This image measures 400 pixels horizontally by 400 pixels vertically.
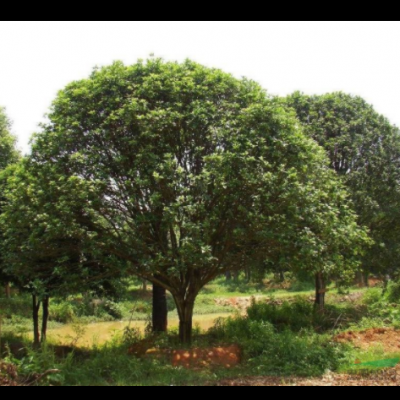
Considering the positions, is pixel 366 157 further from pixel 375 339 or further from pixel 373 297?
pixel 373 297

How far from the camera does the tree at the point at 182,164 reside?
9.43m

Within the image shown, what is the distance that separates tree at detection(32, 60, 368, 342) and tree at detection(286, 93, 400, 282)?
19.9 ft

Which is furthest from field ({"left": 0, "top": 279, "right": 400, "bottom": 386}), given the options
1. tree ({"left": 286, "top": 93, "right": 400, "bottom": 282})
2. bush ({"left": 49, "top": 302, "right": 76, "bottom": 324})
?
bush ({"left": 49, "top": 302, "right": 76, "bottom": 324})

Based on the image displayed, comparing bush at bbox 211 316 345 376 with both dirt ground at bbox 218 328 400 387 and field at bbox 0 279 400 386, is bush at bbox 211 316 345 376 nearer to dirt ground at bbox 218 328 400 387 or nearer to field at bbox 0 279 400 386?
field at bbox 0 279 400 386

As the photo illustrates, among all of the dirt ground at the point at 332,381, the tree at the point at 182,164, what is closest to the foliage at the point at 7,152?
the tree at the point at 182,164

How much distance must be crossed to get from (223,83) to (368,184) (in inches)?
349

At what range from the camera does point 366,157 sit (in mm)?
16406

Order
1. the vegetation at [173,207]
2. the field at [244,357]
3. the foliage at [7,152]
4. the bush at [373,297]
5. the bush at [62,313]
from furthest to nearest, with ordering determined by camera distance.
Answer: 1. the bush at [62,313]
2. the bush at [373,297]
3. the foliage at [7,152]
4. the vegetation at [173,207]
5. the field at [244,357]

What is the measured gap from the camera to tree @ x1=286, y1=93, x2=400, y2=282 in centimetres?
1614

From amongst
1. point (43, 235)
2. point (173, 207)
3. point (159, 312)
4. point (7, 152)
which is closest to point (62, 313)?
point (7, 152)

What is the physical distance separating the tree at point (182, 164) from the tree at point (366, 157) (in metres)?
6.08

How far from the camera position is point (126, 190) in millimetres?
10078

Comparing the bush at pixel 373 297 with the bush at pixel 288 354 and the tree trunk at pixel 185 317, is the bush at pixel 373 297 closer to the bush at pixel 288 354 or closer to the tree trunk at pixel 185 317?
the bush at pixel 288 354

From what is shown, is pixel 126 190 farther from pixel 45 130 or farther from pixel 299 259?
pixel 299 259
